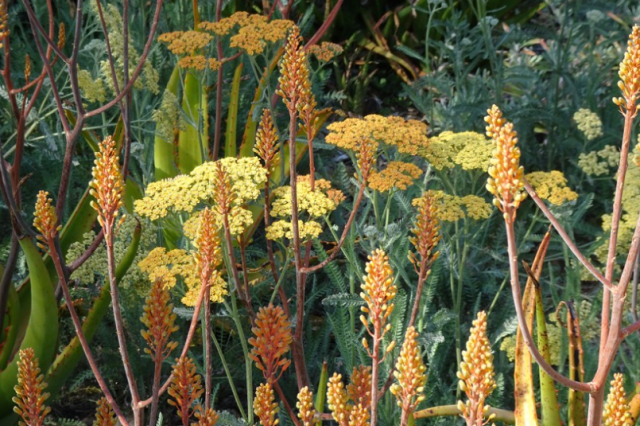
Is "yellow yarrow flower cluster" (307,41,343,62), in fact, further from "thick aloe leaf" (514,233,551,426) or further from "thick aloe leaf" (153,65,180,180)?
"thick aloe leaf" (514,233,551,426)

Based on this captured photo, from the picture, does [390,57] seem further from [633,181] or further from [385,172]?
[385,172]

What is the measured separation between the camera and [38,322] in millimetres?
2002

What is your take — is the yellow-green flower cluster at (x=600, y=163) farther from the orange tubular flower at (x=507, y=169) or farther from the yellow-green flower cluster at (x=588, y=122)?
the orange tubular flower at (x=507, y=169)

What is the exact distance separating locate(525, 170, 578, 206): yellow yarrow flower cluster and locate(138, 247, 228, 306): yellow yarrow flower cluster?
124cm

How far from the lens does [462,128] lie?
4285 millimetres

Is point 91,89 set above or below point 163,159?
above

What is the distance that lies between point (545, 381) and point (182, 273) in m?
0.87

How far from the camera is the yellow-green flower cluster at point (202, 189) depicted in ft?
6.26

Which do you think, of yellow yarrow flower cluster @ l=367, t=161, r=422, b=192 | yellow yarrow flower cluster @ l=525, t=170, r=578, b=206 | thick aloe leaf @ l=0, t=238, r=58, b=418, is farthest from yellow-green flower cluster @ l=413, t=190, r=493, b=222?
thick aloe leaf @ l=0, t=238, r=58, b=418

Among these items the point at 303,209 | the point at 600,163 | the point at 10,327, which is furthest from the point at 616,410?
the point at 600,163

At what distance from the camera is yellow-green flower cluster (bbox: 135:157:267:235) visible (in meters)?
1.91

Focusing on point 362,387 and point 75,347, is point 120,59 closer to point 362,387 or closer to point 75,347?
point 75,347

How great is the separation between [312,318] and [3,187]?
6.48ft

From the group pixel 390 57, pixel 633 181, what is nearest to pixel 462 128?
pixel 633 181
